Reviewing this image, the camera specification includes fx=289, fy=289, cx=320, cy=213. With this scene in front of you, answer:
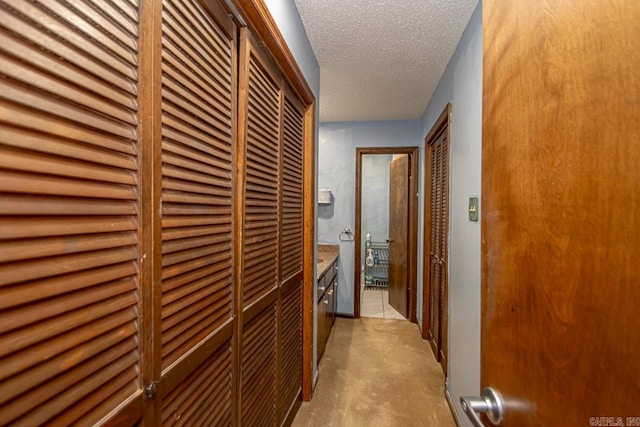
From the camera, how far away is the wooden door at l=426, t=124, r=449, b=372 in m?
2.41

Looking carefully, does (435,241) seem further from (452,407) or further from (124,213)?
(124,213)

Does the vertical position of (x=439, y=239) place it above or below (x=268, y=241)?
below

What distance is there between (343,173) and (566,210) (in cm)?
322

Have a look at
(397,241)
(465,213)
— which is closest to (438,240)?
(465,213)

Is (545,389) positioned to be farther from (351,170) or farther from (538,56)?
(351,170)

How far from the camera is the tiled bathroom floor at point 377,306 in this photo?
3.79 m

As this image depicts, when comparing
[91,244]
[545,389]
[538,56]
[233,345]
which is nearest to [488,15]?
[538,56]

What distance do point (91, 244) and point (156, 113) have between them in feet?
1.06

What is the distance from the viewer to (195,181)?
32.5 inches

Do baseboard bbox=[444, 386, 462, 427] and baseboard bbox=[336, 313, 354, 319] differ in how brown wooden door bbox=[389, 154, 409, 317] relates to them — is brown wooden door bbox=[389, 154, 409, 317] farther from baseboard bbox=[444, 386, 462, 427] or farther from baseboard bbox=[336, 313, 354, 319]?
baseboard bbox=[444, 386, 462, 427]

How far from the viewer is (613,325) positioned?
0.39 metres

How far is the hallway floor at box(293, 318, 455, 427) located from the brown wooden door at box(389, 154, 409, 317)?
61cm

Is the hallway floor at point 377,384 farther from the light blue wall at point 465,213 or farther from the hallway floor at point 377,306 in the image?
the hallway floor at point 377,306

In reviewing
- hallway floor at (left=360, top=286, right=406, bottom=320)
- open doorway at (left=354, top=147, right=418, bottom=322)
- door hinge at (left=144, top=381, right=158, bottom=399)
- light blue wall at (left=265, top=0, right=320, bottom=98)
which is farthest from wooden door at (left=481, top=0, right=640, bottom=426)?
hallway floor at (left=360, top=286, right=406, bottom=320)
